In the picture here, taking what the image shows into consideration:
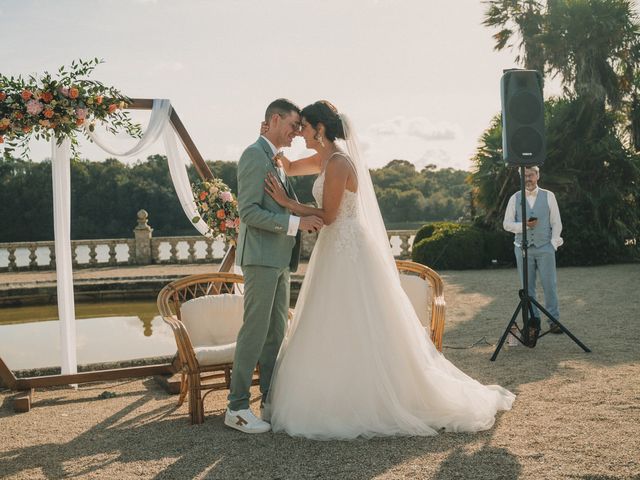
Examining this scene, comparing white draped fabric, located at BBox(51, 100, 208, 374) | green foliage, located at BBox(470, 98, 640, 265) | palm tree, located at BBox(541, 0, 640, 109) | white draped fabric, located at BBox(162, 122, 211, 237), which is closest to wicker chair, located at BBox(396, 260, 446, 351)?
white draped fabric, located at BBox(51, 100, 208, 374)

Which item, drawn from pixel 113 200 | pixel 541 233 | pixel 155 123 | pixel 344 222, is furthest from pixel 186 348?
pixel 113 200

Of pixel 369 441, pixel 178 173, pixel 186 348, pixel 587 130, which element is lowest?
pixel 369 441

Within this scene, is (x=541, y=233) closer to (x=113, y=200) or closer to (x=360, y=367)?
(x=360, y=367)

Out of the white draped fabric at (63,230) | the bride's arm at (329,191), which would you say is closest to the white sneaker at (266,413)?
the bride's arm at (329,191)

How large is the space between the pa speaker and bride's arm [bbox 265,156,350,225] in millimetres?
2480

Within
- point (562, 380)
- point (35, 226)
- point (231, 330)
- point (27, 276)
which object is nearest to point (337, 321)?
point (231, 330)

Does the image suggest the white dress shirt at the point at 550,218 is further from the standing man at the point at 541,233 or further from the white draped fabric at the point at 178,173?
the white draped fabric at the point at 178,173

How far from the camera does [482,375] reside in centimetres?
→ 543

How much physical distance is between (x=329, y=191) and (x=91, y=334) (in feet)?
20.7

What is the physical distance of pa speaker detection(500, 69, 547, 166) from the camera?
6.12 meters

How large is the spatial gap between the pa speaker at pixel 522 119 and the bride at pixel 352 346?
2.24 meters

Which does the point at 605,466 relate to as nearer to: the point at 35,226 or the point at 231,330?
the point at 231,330

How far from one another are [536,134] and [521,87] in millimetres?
458

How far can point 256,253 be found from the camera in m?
4.07
